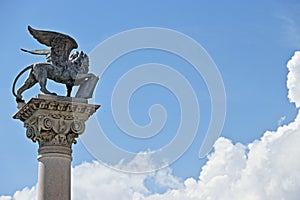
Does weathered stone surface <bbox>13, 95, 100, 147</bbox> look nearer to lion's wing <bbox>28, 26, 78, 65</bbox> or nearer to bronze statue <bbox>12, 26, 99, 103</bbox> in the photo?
bronze statue <bbox>12, 26, 99, 103</bbox>

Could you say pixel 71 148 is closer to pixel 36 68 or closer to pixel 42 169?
pixel 42 169

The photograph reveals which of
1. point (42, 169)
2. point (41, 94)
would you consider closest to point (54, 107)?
point (41, 94)

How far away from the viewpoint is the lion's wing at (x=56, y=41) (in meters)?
24.8

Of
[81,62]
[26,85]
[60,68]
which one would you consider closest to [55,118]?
[26,85]

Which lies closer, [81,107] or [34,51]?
[81,107]

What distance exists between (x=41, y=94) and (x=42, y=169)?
250 cm

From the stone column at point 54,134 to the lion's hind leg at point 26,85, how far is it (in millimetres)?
766

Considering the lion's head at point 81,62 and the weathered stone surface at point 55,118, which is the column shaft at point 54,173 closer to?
the weathered stone surface at point 55,118

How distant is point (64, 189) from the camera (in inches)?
914

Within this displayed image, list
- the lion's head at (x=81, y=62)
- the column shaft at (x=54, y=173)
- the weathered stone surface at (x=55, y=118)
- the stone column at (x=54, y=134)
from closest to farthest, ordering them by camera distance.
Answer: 1. the column shaft at (x=54, y=173)
2. the stone column at (x=54, y=134)
3. the weathered stone surface at (x=55, y=118)
4. the lion's head at (x=81, y=62)

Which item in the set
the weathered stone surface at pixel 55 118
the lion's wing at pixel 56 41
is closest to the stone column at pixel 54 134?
the weathered stone surface at pixel 55 118

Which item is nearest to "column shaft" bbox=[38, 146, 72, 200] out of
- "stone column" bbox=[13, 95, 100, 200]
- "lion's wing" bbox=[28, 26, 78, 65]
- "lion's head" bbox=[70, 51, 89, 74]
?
"stone column" bbox=[13, 95, 100, 200]

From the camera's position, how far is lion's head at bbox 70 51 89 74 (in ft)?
80.9

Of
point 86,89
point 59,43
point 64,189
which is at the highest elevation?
point 59,43
